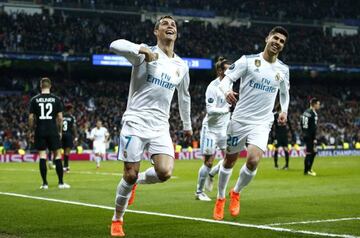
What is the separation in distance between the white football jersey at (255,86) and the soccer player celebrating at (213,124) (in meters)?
2.21

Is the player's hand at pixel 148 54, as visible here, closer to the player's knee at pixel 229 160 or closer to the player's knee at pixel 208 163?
the player's knee at pixel 229 160

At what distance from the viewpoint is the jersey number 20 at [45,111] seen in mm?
15164

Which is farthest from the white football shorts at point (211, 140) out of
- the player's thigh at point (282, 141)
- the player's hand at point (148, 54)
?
the player's thigh at point (282, 141)

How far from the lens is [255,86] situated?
10398 millimetres

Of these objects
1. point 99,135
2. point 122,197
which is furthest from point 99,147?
point 122,197

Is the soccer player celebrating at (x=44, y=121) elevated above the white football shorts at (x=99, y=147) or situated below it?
above

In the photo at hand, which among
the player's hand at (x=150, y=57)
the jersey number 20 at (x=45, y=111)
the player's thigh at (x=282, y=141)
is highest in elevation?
the player's hand at (x=150, y=57)

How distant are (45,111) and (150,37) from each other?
1464 inches

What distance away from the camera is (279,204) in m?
12.4

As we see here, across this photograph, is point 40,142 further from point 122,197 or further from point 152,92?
point 152,92

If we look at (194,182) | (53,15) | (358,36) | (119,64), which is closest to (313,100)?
(194,182)

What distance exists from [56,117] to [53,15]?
118ft

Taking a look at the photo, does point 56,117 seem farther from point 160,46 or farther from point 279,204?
point 160,46

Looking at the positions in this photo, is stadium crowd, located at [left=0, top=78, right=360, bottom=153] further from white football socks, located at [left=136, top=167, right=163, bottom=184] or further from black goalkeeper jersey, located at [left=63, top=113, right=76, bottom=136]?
white football socks, located at [left=136, top=167, right=163, bottom=184]
